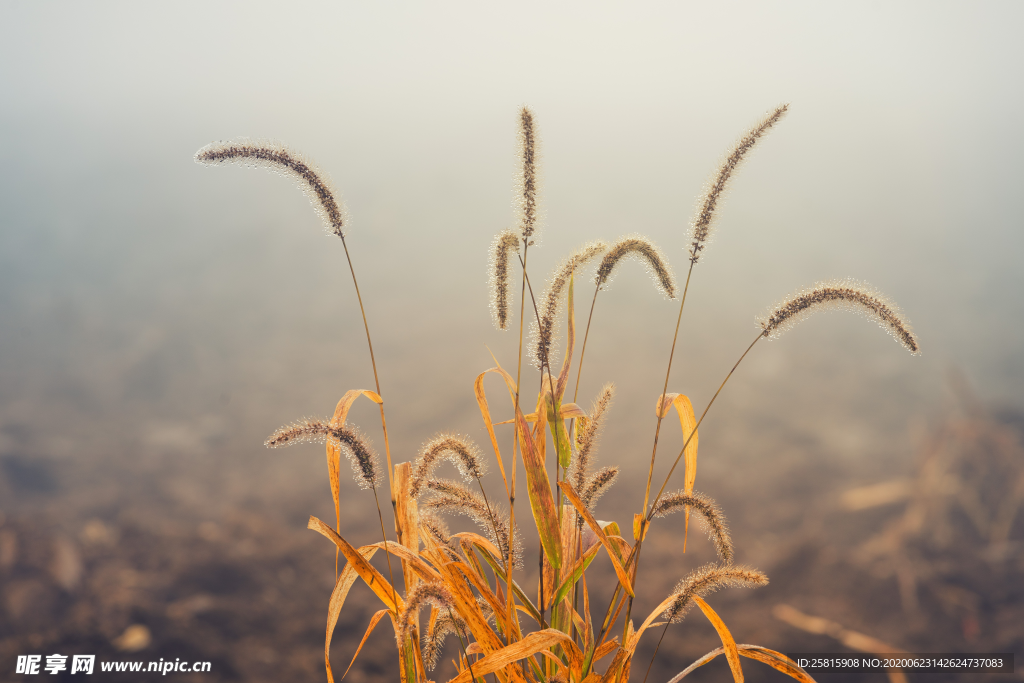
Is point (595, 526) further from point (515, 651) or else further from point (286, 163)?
point (286, 163)

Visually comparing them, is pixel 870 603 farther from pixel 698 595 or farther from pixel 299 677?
pixel 299 677

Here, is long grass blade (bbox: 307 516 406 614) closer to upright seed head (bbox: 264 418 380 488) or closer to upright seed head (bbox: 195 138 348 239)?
upright seed head (bbox: 264 418 380 488)

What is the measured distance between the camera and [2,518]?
243 centimetres

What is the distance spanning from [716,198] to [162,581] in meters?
2.52

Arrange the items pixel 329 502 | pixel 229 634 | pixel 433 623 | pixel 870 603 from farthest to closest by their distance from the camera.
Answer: pixel 329 502
pixel 870 603
pixel 229 634
pixel 433 623

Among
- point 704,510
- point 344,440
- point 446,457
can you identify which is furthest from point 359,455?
point 704,510

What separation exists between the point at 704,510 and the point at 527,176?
19.7 inches

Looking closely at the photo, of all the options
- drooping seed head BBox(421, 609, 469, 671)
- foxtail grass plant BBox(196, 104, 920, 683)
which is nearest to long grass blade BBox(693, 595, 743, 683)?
foxtail grass plant BBox(196, 104, 920, 683)

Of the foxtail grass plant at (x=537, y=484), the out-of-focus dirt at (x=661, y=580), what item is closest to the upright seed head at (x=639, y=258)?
the foxtail grass plant at (x=537, y=484)

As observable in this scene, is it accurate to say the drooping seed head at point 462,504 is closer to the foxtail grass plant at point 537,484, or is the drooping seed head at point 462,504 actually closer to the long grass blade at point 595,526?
the foxtail grass plant at point 537,484

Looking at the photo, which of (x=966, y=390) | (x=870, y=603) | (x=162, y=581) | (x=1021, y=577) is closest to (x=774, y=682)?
(x=870, y=603)

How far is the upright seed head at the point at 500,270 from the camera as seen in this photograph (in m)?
0.73

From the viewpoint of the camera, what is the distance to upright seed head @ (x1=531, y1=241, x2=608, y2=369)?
710 mm

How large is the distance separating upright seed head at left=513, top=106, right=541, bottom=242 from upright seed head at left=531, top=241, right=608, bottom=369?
7 cm
